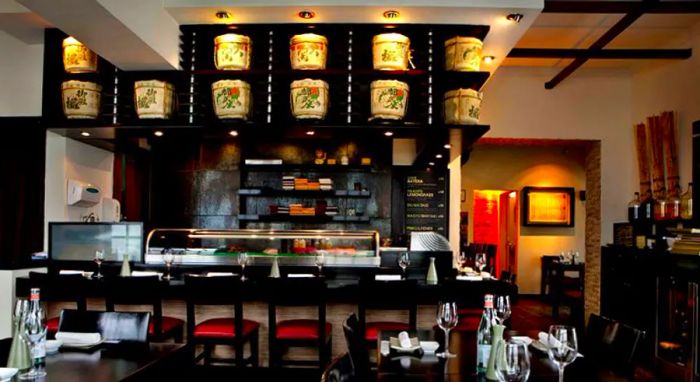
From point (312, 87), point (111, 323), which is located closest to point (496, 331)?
point (111, 323)

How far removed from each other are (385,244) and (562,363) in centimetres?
577

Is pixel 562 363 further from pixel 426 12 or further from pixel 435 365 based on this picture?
pixel 426 12

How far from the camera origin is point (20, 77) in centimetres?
604

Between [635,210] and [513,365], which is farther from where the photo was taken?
[635,210]

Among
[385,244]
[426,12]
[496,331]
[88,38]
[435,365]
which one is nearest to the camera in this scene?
[496,331]

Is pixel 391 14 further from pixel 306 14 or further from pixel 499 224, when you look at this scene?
pixel 499 224

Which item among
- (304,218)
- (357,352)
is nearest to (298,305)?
(357,352)

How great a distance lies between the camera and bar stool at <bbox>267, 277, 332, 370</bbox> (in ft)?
14.1

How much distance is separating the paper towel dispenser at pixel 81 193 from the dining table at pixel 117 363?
139 inches

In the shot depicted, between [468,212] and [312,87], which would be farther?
[468,212]

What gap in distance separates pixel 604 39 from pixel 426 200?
10.3 ft

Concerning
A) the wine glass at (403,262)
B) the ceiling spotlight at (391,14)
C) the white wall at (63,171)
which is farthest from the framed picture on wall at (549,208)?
the white wall at (63,171)

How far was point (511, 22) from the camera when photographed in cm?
502

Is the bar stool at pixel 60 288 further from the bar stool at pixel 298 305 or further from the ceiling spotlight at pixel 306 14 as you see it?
the ceiling spotlight at pixel 306 14
